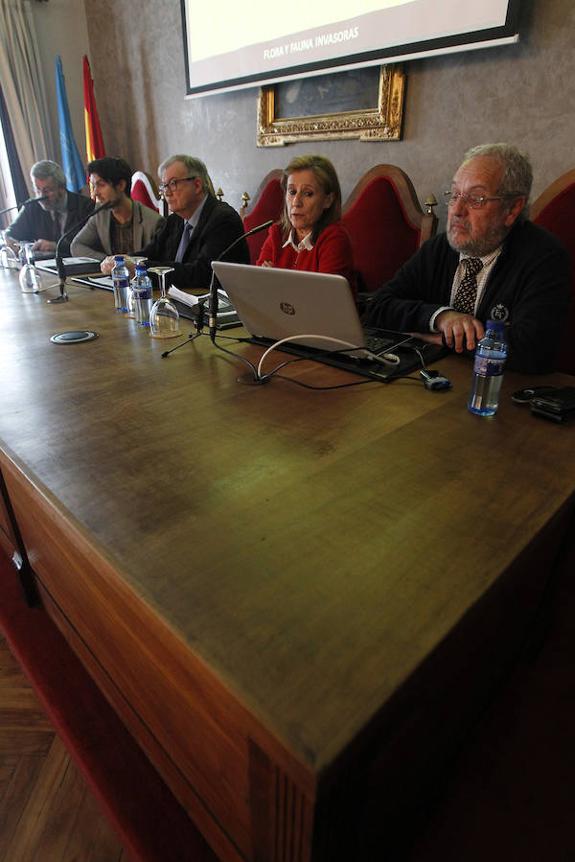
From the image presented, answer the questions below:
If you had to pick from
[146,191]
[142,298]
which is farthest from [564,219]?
[146,191]

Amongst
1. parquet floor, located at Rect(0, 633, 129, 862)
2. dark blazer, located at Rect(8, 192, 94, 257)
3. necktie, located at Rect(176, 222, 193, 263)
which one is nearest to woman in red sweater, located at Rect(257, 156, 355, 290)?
necktie, located at Rect(176, 222, 193, 263)

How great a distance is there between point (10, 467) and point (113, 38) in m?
3.91

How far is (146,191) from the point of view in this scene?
3201 millimetres

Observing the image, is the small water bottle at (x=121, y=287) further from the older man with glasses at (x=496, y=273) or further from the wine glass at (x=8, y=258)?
the wine glass at (x=8, y=258)

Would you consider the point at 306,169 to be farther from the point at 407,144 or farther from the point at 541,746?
the point at 541,746

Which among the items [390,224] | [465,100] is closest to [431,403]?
[390,224]

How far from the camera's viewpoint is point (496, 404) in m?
0.79

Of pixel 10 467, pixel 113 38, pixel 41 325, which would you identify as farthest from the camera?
pixel 113 38

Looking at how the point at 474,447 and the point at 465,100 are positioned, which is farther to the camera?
the point at 465,100

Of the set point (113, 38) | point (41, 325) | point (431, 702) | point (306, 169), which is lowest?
point (431, 702)

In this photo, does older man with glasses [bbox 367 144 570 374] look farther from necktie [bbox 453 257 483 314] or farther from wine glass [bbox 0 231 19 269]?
wine glass [bbox 0 231 19 269]

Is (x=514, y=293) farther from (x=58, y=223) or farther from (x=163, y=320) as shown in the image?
(x=58, y=223)

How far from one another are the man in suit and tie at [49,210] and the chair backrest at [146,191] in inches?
17.2

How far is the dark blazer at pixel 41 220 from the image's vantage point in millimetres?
2818
